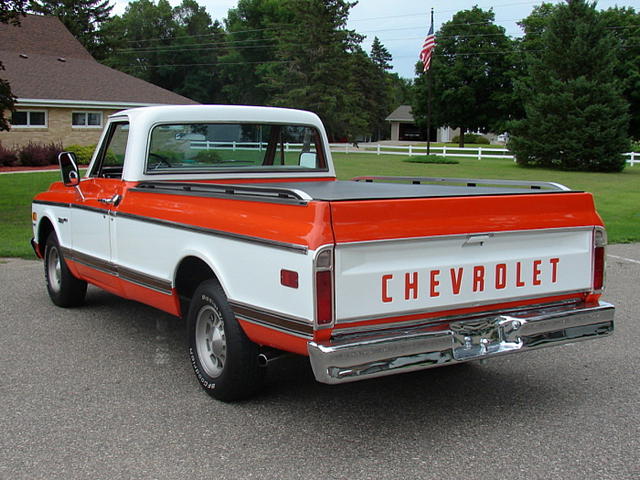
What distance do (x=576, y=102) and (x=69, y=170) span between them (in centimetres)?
3131

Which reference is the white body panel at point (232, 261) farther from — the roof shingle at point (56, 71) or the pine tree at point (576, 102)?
the pine tree at point (576, 102)

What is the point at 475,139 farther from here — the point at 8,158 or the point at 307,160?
the point at 307,160

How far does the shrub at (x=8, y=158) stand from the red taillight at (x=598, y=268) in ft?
88.8

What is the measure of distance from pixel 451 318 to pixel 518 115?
6795cm

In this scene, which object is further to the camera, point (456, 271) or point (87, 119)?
point (87, 119)

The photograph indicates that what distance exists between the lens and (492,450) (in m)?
3.96

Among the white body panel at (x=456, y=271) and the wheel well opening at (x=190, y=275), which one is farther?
the wheel well opening at (x=190, y=275)

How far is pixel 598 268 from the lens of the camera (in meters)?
4.76

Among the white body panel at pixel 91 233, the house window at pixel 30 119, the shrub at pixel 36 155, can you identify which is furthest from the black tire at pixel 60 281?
the house window at pixel 30 119

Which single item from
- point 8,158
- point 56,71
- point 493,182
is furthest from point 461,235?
point 56,71

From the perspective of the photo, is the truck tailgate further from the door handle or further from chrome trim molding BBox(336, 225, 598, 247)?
the door handle

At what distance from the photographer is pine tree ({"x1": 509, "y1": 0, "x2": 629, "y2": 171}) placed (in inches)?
1325

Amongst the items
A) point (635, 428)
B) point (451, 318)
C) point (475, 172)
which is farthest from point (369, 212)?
point (475, 172)

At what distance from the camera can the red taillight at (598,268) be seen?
4750mm
